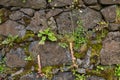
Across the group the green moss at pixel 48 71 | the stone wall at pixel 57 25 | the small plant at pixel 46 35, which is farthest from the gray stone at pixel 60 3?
the green moss at pixel 48 71

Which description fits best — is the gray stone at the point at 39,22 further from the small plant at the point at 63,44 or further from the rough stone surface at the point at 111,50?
the rough stone surface at the point at 111,50

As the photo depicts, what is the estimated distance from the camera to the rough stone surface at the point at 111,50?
6434 millimetres

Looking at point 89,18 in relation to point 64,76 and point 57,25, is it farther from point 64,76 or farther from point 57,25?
point 64,76

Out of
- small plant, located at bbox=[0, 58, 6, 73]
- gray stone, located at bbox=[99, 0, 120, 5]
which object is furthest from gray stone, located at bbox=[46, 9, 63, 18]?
small plant, located at bbox=[0, 58, 6, 73]

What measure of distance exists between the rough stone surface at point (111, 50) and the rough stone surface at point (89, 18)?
414 millimetres

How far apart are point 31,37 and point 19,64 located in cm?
65

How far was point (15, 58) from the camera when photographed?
6605mm

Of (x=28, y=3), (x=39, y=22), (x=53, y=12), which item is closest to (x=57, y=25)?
(x=53, y=12)

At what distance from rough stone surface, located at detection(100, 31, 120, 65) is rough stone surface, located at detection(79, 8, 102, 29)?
1.36 feet

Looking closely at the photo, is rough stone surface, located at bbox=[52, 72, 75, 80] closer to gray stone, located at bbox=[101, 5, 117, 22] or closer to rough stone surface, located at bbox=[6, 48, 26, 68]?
rough stone surface, located at bbox=[6, 48, 26, 68]

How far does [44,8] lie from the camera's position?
21.4ft

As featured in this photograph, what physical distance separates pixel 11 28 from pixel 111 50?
2.25 m

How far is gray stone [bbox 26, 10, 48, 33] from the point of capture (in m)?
6.52

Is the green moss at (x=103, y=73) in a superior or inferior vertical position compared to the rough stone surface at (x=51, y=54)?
inferior
